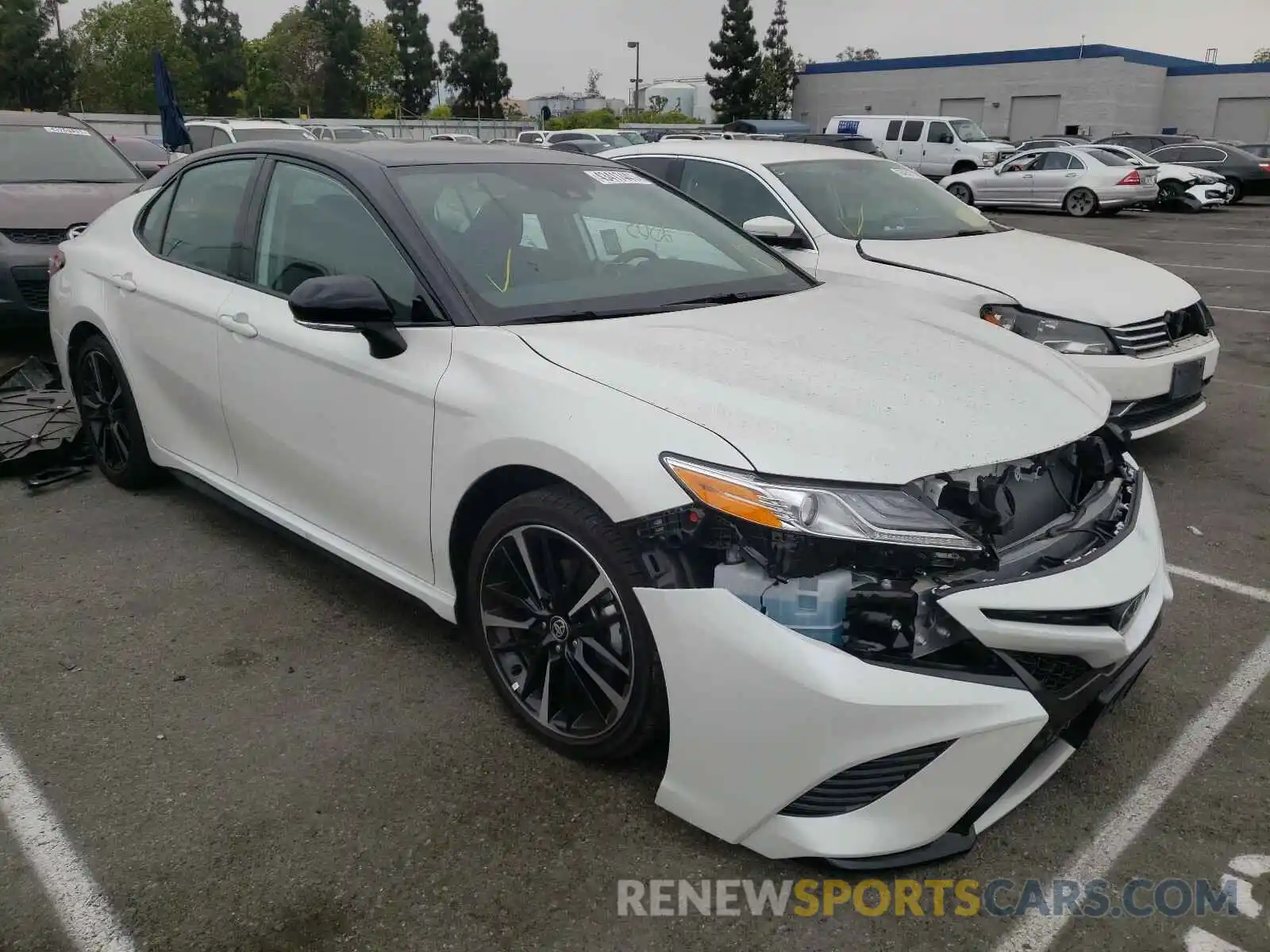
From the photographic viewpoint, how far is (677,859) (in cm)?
242

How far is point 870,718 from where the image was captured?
209 centimetres

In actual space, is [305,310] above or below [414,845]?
above

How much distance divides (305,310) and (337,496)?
70cm

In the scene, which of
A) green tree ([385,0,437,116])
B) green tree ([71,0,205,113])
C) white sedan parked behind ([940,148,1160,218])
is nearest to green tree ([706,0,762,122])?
green tree ([385,0,437,116])

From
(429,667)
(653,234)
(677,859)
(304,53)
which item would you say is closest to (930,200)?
(653,234)

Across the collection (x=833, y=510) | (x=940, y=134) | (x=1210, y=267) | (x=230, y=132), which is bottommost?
(x=1210, y=267)

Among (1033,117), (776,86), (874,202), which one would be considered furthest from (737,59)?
(874,202)

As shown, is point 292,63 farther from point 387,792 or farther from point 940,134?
point 387,792

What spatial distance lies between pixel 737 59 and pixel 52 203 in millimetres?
62796

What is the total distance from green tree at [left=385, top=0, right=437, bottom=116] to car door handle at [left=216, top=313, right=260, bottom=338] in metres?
81.2

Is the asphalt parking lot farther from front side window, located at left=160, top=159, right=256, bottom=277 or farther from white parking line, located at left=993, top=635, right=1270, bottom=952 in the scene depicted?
front side window, located at left=160, top=159, right=256, bottom=277

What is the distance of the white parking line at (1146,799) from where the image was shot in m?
2.21

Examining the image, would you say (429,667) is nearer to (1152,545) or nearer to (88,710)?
(88,710)

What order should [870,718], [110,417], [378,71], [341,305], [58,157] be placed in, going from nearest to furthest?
1. [870,718]
2. [341,305]
3. [110,417]
4. [58,157]
5. [378,71]
